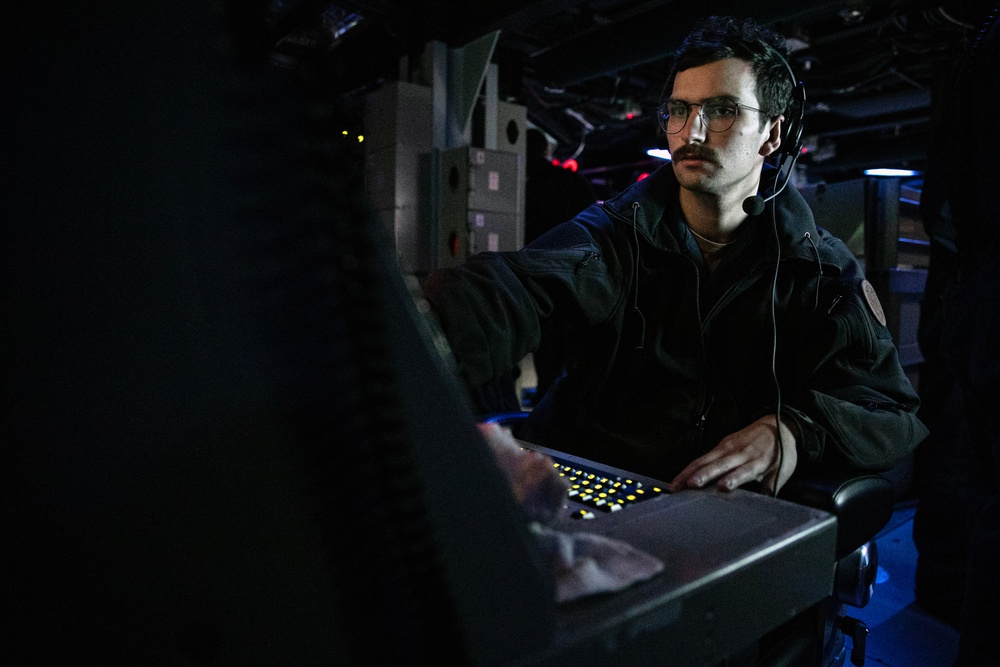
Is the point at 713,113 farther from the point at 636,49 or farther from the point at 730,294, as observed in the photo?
the point at 636,49

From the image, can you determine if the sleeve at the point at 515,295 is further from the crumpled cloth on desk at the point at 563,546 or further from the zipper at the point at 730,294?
the crumpled cloth on desk at the point at 563,546

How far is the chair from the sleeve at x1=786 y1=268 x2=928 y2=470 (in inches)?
2.0

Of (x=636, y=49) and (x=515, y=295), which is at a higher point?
(x=636, y=49)

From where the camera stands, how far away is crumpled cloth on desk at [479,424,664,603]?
1.22 feet

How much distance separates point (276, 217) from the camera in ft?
0.83

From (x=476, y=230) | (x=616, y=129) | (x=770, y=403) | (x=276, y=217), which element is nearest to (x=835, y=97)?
(x=616, y=129)

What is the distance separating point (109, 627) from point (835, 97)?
6.23 m

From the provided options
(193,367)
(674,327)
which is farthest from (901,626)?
(193,367)

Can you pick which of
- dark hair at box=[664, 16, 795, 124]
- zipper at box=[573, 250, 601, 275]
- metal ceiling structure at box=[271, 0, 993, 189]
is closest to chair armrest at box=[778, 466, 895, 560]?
zipper at box=[573, 250, 601, 275]

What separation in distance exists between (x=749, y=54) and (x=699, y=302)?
0.48 m

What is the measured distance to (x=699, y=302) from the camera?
112 cm

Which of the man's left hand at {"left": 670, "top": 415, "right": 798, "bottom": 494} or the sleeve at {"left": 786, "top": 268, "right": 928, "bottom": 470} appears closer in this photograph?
the man's left hand at {"left": 670, "top": 415, "right": 798, "bottom": 494}

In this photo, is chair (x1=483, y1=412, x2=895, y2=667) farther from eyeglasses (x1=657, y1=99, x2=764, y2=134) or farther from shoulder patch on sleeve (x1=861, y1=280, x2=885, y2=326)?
eyeglasses (x1=657, y1=99, x2=764, y2=134)

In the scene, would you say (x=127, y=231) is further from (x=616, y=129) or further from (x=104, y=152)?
(x=616, y=129)
